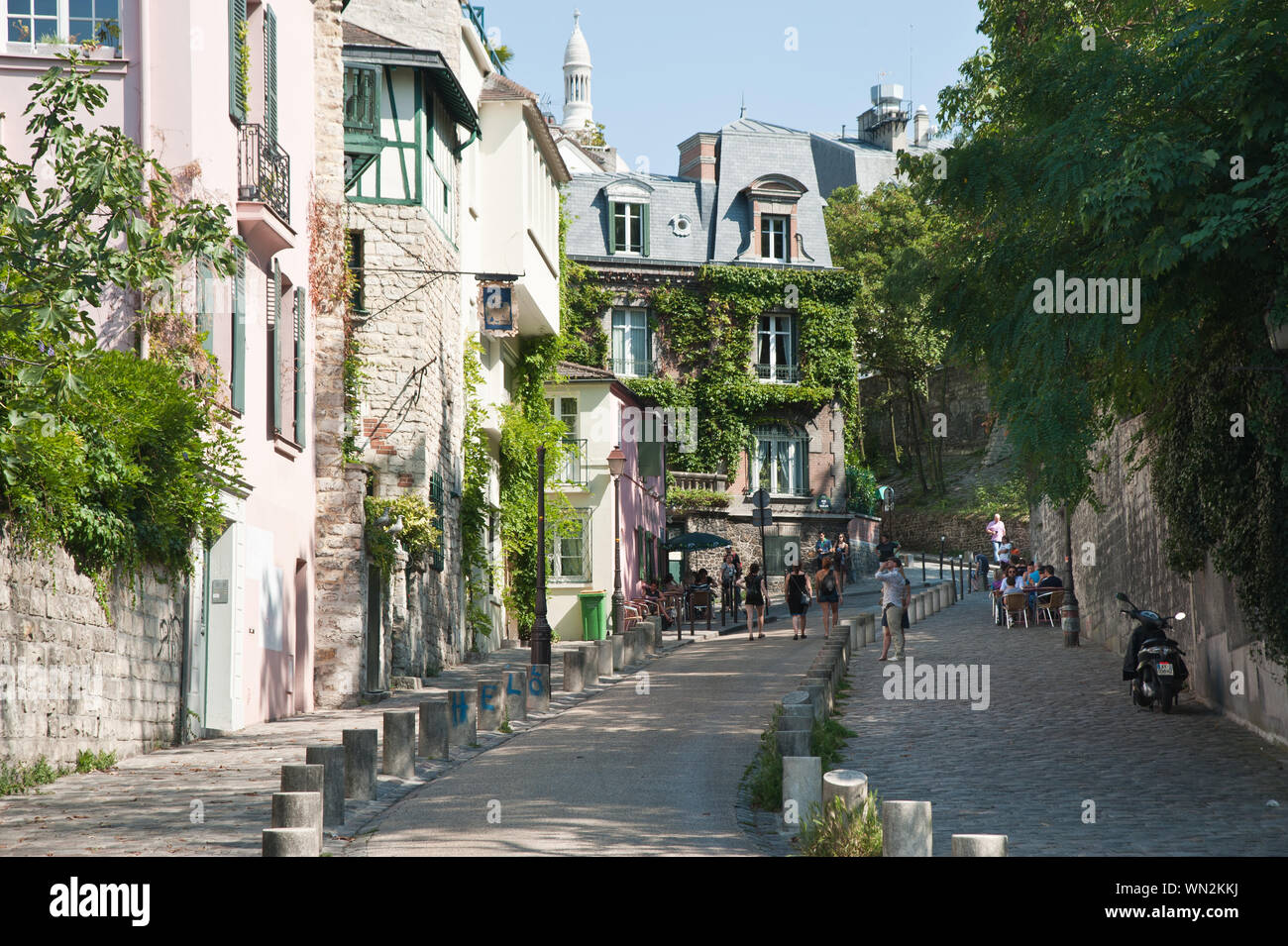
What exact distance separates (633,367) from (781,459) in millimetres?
5553

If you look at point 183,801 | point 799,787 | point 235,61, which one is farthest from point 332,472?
point 799,787

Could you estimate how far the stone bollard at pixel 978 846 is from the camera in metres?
6.79

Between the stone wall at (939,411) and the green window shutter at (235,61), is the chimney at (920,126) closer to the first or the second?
the stone wall at (939,411)

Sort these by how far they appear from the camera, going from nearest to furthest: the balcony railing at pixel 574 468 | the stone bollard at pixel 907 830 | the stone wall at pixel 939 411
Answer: the stone bollard at pixel 907 830
the balcony railing at pixel 574 468
the stone wall at pixel 939 411

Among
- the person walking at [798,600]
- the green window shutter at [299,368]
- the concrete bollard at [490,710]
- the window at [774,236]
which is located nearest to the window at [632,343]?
the window at [774,236]

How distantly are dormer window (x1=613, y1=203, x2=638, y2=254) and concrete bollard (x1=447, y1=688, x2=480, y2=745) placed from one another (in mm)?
34549

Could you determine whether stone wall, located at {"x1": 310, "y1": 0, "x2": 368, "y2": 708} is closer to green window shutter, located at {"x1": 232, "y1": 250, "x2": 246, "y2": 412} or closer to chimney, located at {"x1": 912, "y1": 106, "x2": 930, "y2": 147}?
green window shutter, located at {"x1": 232, "y1": 250, "x2": 246, "y2": 412}

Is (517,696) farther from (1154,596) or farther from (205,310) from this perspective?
(1154,596)

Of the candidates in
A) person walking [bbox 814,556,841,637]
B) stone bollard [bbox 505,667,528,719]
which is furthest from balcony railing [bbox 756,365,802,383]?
stone bollard [bbox 505,667,528,719]

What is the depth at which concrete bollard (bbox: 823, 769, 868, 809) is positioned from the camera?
8.83m

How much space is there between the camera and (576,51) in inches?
4872

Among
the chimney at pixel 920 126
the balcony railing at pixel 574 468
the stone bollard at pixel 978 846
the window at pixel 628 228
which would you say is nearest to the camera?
the stone bollard at pixel 978 846

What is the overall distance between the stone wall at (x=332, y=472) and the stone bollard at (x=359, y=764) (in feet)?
26.7
